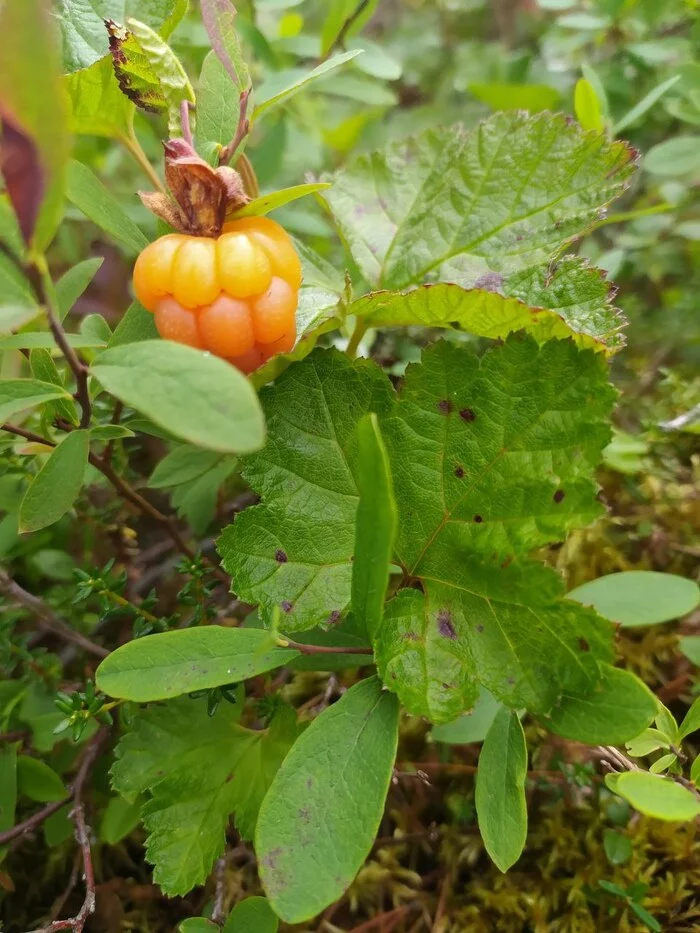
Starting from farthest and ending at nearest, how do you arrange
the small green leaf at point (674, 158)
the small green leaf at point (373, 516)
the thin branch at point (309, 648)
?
the small green leaf at point (674, 158), the thin branch at point (309, 648), the small green leaf at point (373, 516)

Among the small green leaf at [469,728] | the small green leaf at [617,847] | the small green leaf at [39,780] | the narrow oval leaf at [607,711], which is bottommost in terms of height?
the small green leaf at [617,847]

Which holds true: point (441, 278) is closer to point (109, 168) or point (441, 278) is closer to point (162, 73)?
point (162, 73)

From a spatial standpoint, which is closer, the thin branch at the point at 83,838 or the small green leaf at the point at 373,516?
the small green leaf at the point at 373,516

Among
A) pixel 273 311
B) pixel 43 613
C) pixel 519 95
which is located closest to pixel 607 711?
pixel 273 311

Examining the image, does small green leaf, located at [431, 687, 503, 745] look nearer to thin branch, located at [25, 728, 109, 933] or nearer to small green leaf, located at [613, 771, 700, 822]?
small green leaf, located at [613, 771, 700, 822]

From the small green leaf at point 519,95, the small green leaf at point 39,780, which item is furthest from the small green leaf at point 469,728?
the small green leaf at point 519,95

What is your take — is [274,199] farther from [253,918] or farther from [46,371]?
[253,918]

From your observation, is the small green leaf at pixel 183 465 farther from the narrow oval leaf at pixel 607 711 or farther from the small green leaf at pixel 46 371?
the narrow oval leaf at pixel 607 711

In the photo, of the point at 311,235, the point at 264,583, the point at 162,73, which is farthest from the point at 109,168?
the point at 264,583
